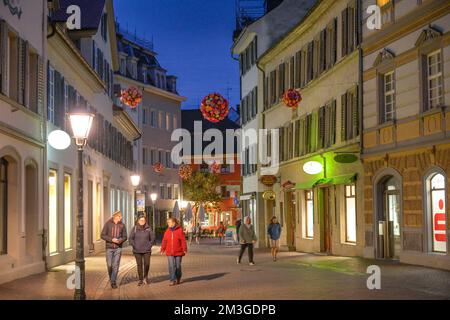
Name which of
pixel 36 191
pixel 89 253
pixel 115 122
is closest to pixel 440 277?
pixel 36 191

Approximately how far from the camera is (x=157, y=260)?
3334 cm

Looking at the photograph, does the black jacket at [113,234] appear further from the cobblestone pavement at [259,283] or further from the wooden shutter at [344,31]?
the wooden shutter at [344,31]

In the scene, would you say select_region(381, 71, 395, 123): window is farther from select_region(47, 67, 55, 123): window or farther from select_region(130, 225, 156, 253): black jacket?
select_region(47, 67, 55, 123): window

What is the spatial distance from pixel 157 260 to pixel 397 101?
37.9 ft

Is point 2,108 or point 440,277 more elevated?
point 2,108

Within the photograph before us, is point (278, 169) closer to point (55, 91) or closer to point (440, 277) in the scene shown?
point (55, 91)

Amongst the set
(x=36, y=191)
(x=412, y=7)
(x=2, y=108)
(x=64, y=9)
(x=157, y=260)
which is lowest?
(x=157, y=260)

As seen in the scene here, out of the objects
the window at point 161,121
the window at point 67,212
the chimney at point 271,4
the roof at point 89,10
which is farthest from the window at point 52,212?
the window at point 161,121

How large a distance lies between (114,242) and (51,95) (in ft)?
24.9

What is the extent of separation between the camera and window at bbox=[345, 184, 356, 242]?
3145 cm

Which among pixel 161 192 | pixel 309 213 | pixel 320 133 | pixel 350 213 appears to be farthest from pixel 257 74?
pixel 161 192

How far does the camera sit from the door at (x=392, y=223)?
27.6 metres
